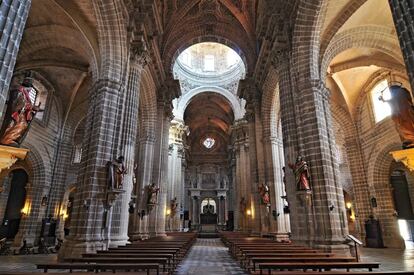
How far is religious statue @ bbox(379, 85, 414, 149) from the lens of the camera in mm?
4902

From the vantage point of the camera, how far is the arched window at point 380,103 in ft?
50.0

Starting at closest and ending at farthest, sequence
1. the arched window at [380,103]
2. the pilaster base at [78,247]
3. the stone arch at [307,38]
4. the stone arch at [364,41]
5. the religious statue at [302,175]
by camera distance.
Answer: the pilaster base at [78,247] → the religious statue at [302,175] → the stone arch at [307,38] → the stone arch at [364,41] → the arched window at [380,103]

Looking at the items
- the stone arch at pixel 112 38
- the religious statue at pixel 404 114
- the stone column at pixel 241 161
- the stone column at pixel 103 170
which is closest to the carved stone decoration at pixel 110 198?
the stone column at pixel 103 170

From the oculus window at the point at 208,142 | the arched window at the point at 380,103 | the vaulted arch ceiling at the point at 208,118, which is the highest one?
the vaulted arch ceiling at the point at 208,118

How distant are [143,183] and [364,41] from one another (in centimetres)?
1374

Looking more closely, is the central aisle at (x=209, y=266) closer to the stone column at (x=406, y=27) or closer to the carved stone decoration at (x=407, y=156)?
Answer: the carved stone decoration at (x=407, y=156)

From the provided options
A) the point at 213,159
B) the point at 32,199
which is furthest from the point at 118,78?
the point at 213,159

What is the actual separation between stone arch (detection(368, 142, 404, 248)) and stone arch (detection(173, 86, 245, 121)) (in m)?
13.8

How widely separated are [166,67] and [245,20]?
6.70 meters

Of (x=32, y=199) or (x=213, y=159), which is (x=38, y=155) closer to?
(x=32, y=199)

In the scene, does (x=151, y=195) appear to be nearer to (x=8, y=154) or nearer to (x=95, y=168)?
(x=95, y=168)

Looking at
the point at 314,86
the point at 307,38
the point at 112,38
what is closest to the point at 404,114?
the point at 314,86

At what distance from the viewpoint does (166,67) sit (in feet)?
62.7

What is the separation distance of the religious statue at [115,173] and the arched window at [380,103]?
14853 millimetres
